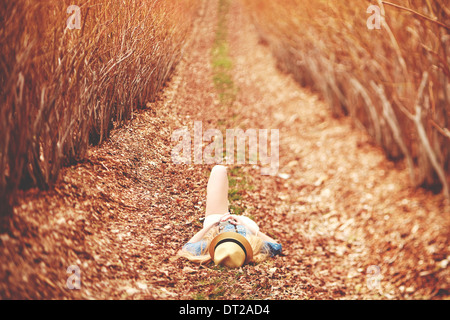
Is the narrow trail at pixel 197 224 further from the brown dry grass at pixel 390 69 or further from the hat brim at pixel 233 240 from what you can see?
the brown dry grass at pixel 390 69

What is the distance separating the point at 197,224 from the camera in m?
2.09

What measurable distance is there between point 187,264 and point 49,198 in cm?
86

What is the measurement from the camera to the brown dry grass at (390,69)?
305 cm

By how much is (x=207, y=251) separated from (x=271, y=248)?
49cm

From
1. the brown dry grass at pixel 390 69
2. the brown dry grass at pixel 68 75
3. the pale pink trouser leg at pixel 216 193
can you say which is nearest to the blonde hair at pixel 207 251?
the pale pink trouser leg at pixel 216 193

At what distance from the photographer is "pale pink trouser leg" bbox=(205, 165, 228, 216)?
82.1 inches

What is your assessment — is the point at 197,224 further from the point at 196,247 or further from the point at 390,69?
the point at 390,69

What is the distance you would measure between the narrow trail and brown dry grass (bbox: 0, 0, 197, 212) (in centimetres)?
11

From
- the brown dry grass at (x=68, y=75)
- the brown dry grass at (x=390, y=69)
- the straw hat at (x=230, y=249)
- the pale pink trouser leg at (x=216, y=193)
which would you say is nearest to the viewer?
the brown dry grass at (x=68, y=75)

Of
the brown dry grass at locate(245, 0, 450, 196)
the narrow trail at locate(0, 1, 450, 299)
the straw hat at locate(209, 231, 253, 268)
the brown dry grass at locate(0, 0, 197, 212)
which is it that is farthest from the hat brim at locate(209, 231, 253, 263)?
the brown dry grass at locate(245, 0, 450, 196)

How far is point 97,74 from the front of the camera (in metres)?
1.89

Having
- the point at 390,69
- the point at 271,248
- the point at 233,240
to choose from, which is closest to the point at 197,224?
the point at 233,240

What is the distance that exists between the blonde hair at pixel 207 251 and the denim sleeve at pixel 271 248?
28 millimetres

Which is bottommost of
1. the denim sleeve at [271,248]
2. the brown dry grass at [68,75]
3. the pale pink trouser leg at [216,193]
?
the denim sleeve at [271,248]
